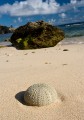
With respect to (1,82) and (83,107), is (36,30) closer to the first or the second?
(1,82)

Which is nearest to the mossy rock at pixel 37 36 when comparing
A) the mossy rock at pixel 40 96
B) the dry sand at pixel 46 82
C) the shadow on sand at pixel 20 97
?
the dry sand at pixel 46 82

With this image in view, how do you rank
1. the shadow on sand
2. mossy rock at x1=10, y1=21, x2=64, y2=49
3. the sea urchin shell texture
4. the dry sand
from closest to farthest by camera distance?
the dry sand → the sea urchin shell texture → the shadow on sand → mossy rock at x1=10, y1=21, x2=64, y2=49

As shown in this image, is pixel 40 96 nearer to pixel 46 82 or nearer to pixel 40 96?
pixel 40 96

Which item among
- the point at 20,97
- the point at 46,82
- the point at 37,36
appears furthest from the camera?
the point at 37,36

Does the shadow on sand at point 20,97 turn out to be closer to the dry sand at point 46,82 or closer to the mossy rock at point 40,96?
the dry sand at point 46,82

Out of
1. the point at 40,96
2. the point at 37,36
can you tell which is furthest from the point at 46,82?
the point at 37,36

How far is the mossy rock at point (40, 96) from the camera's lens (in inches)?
209

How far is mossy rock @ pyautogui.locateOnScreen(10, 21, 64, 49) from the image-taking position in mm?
15422

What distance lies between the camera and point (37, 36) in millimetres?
15938

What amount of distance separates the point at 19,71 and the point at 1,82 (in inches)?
48.1

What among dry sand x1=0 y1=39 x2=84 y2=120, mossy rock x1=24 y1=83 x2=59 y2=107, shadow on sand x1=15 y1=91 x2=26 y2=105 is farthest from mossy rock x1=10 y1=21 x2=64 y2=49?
mossy rock x1=24 y1=83 x2=59 y2=107

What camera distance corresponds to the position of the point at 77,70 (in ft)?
24.5

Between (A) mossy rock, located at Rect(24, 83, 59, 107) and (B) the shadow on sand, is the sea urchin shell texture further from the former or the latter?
(B) the shadow on sand

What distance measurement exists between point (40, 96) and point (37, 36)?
10.8 metres
